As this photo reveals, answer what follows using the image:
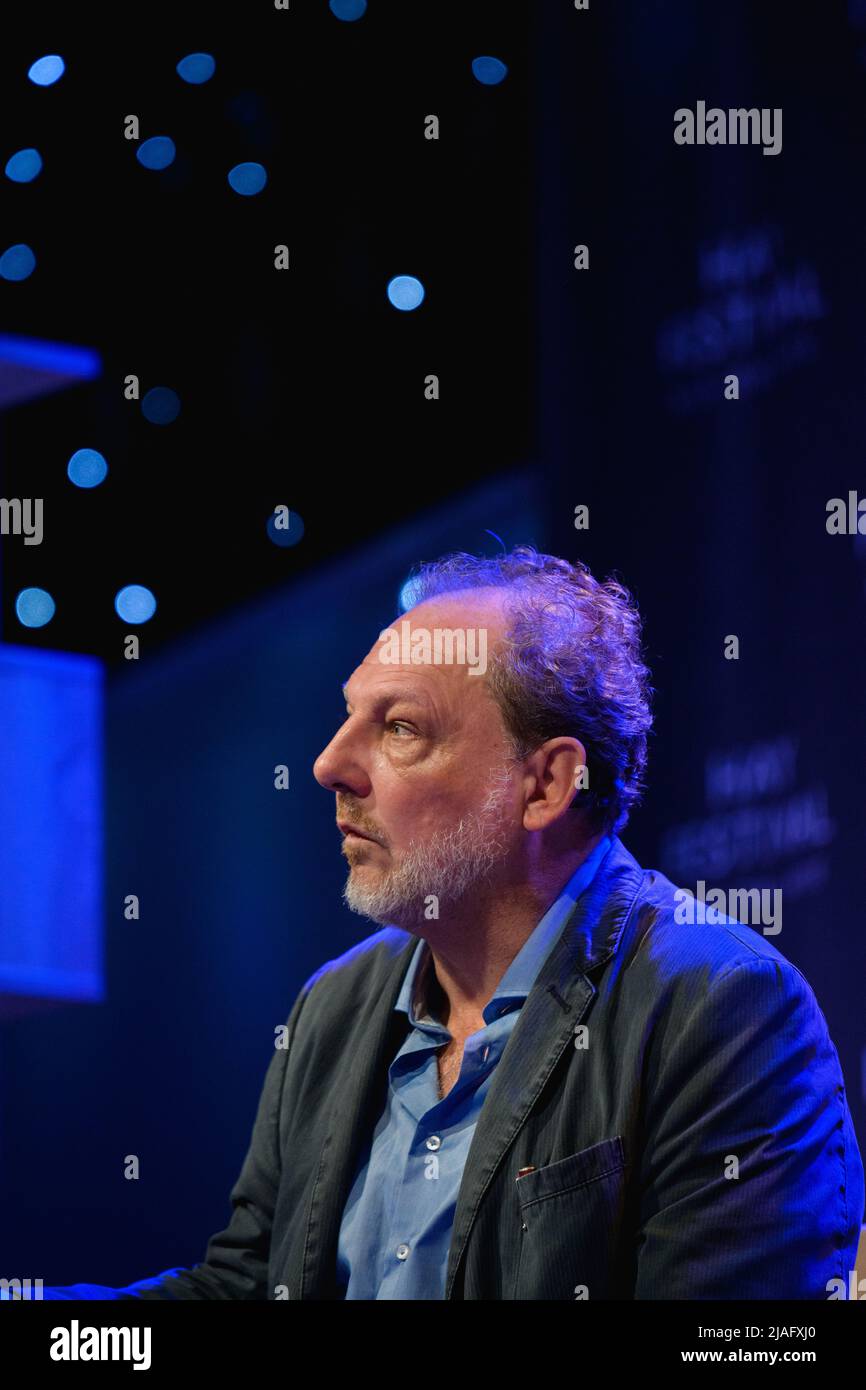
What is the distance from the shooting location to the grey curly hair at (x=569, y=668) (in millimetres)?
2324

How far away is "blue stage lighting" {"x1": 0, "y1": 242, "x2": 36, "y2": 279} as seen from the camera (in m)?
3.29

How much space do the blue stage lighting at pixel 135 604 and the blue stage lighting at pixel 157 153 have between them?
87 centimetres

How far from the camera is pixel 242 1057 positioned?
3.23 metres

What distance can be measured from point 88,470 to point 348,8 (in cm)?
107

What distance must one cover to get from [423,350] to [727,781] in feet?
3.52

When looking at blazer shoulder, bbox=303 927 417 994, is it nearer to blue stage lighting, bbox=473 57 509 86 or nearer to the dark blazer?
the dark blazer

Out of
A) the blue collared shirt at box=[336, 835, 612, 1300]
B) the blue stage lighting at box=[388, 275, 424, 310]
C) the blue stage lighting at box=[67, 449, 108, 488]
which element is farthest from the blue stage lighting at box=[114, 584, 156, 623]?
the blue collared shirt at box=[336, 835, 612, 1300]

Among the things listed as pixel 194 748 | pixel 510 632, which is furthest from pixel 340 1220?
pixel 194 748

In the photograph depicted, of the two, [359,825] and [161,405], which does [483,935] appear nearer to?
[359,825]

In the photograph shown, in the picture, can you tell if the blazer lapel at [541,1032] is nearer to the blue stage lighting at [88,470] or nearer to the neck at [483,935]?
the neck at [483,935]

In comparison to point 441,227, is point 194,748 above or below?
below

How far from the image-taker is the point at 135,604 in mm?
3275

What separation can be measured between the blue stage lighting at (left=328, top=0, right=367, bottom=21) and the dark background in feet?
0.08
